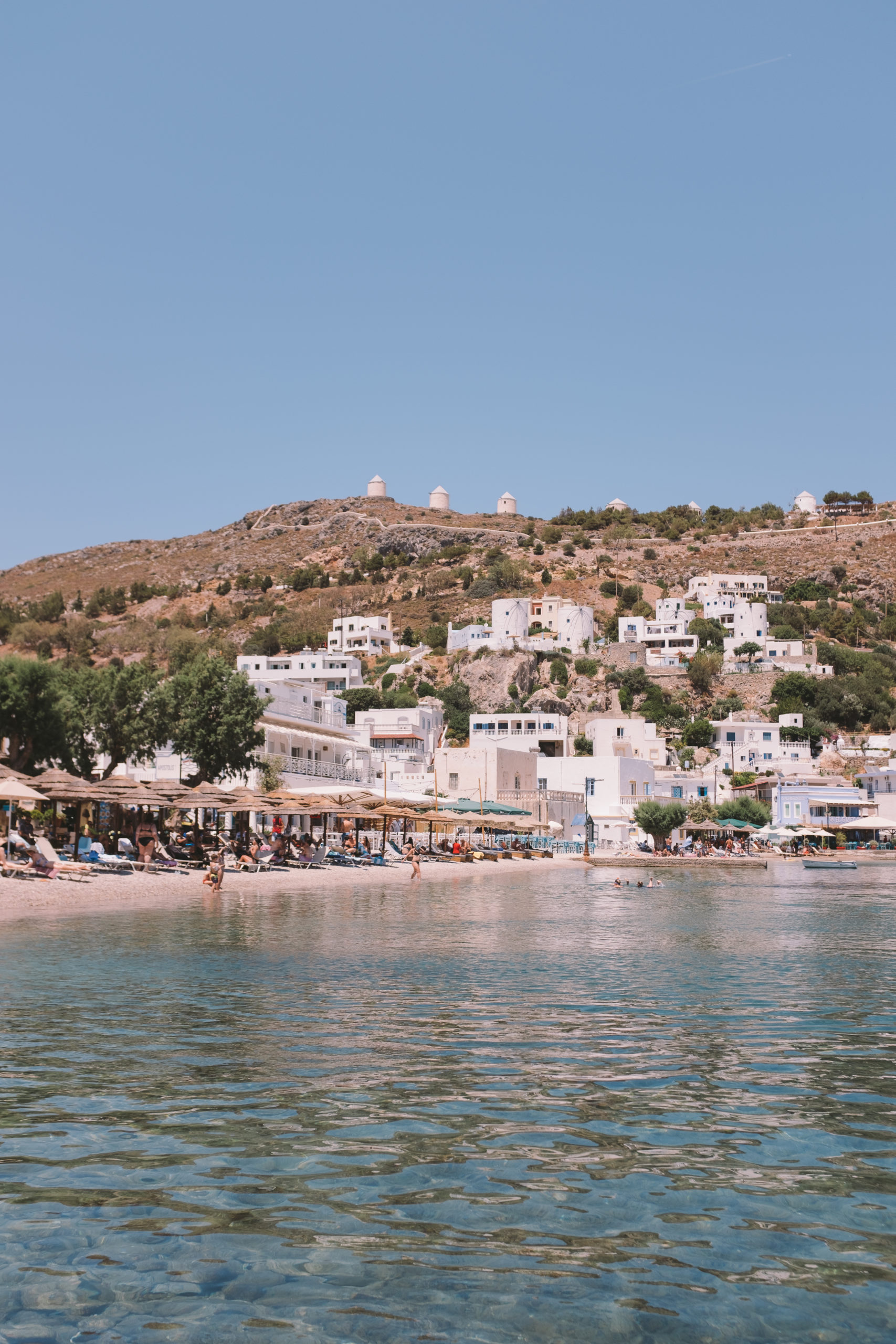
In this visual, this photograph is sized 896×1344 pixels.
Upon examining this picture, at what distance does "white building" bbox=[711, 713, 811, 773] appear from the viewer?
3610 inches

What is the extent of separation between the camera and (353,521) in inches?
6973

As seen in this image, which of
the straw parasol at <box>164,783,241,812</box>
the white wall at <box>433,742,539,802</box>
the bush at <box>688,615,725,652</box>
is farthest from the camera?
the bush at <box>688,615,725,652</box>

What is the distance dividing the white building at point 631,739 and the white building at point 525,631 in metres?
28.7

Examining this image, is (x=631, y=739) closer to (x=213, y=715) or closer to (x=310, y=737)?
(x=310, y=737)

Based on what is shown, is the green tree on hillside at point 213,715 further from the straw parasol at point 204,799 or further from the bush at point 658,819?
the bush at point 658,819

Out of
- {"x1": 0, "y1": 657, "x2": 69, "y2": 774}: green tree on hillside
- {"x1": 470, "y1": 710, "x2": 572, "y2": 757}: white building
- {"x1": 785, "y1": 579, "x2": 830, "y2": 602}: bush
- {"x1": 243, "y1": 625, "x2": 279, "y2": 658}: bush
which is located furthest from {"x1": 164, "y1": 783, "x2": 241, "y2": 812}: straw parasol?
{"x1": 785, "y1": 579, "x2": 830, "y2": 602}: bush

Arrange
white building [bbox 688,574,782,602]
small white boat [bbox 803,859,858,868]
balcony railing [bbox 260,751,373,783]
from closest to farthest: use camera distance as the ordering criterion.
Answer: balcony railing [bbox 260,751,373,783] → small white boat [bbox 803,859,858,868] → white building [bbox 688,574,782,602]

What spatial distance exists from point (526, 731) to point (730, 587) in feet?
178

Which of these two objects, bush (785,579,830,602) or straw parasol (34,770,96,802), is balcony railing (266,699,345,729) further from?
bush (785,579,830,602)

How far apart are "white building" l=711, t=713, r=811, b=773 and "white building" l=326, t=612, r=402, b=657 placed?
42.3 m

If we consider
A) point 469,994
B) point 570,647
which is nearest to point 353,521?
point 570,647

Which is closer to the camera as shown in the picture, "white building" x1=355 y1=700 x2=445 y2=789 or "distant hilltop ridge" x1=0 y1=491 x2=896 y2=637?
"white building" x1=355 y1=700 x2=445 y2=789

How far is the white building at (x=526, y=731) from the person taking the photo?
8456cm

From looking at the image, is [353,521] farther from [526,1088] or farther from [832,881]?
[526,1088]
